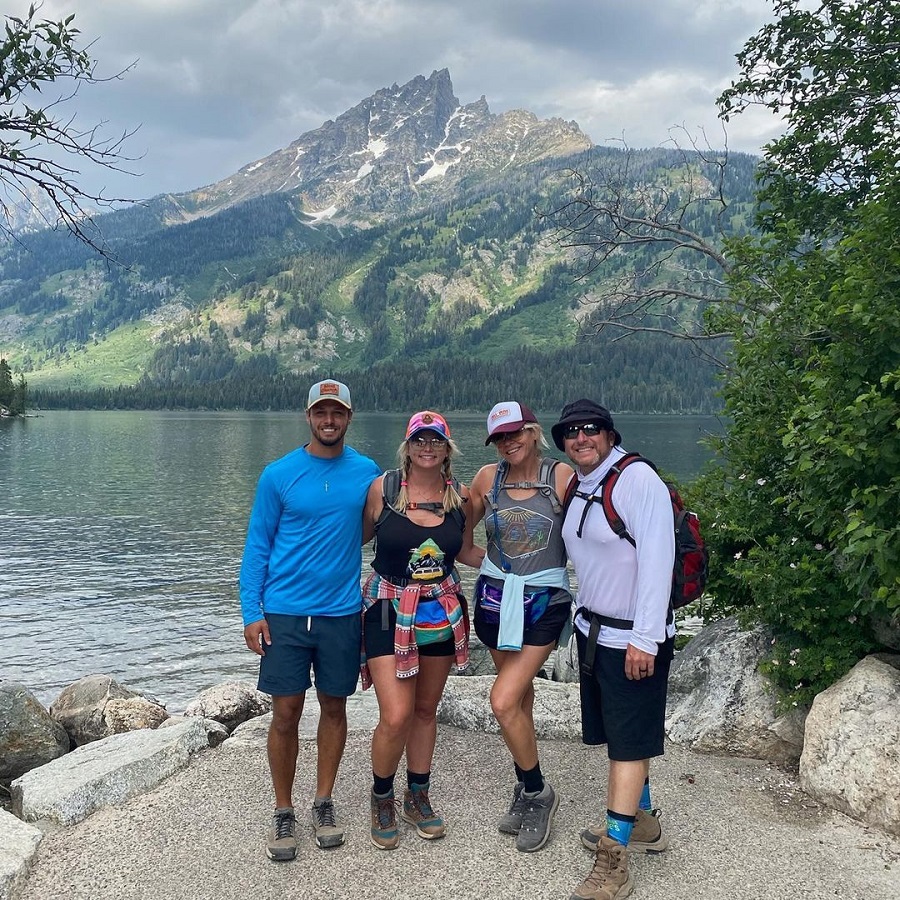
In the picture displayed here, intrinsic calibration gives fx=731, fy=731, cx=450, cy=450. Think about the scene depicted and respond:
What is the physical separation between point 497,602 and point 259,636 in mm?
1690

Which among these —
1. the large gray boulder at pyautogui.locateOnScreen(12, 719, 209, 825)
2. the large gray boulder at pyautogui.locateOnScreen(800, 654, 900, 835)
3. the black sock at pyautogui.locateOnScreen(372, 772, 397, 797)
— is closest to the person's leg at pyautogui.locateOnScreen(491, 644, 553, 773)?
the black sock at pyautogui.locateOnScreen(372, 772, 397, 797)

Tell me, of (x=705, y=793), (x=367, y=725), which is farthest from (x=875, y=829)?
(x=367, y=725)

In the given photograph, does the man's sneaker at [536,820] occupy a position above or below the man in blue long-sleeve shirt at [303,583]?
below

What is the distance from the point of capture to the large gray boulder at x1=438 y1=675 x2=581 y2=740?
724 cm

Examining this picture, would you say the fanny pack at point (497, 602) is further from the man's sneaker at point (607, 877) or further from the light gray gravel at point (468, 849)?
the light gray gravel at point (468, 849)

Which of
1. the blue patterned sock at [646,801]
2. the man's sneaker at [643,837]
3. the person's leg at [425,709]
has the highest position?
the person's leg at [425,709]

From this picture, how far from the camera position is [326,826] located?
5.26 metres

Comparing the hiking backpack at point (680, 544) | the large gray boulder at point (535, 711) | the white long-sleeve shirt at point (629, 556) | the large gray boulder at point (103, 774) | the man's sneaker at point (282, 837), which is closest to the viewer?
the white long-sleeve shirt at point (629, 556)

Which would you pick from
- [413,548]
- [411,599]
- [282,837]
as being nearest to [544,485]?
[413,548]

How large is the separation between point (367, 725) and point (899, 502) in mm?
5563

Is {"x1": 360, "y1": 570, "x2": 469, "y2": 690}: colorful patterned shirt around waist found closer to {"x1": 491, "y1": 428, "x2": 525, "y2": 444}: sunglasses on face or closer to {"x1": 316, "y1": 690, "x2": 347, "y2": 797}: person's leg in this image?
{"x1": 316, "y1": 690, "x2": 347, "y2": 797}: person's leg

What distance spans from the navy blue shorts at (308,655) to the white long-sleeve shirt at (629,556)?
5.56ft

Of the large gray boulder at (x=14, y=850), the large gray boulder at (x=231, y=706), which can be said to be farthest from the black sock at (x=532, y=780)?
the large gray boulder at (x=231, y=706)

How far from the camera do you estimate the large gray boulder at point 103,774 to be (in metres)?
5.83
